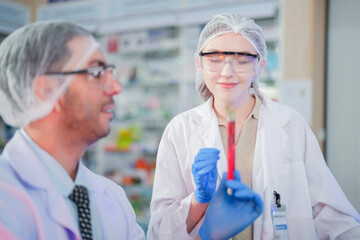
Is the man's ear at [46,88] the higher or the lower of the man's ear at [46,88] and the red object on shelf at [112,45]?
the lower

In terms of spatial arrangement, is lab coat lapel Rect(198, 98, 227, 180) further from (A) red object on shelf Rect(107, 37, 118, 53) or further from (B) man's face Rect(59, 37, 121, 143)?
(A) red object on shelf Rect(107, 37, 118, 53)

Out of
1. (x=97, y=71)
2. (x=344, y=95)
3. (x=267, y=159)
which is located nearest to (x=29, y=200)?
(x=97, y=71)

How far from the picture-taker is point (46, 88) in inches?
41.9

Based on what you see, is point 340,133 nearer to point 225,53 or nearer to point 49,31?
point 225,53

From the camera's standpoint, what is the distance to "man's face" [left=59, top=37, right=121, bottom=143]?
1.09 meters

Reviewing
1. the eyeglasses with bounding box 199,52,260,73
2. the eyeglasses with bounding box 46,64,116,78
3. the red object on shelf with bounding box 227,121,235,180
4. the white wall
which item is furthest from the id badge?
the white wall

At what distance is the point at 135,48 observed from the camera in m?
4.42

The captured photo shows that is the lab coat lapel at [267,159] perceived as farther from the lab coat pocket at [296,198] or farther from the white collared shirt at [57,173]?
the white collared shirt at [57,173]

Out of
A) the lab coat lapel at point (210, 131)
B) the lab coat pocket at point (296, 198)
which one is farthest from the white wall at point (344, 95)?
the lab coat lapel at point (210, 131)

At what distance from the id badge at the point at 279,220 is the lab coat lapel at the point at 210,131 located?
29cm

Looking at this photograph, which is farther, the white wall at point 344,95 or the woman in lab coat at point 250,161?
the white wall at point 344,95

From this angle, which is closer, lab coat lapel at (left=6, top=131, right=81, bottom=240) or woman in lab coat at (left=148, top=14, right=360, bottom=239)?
lab coat lapel at (left=6, top=131, right=81, bottom=240)

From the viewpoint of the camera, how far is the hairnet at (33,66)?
3.40ft

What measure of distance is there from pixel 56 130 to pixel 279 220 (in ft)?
3.51
